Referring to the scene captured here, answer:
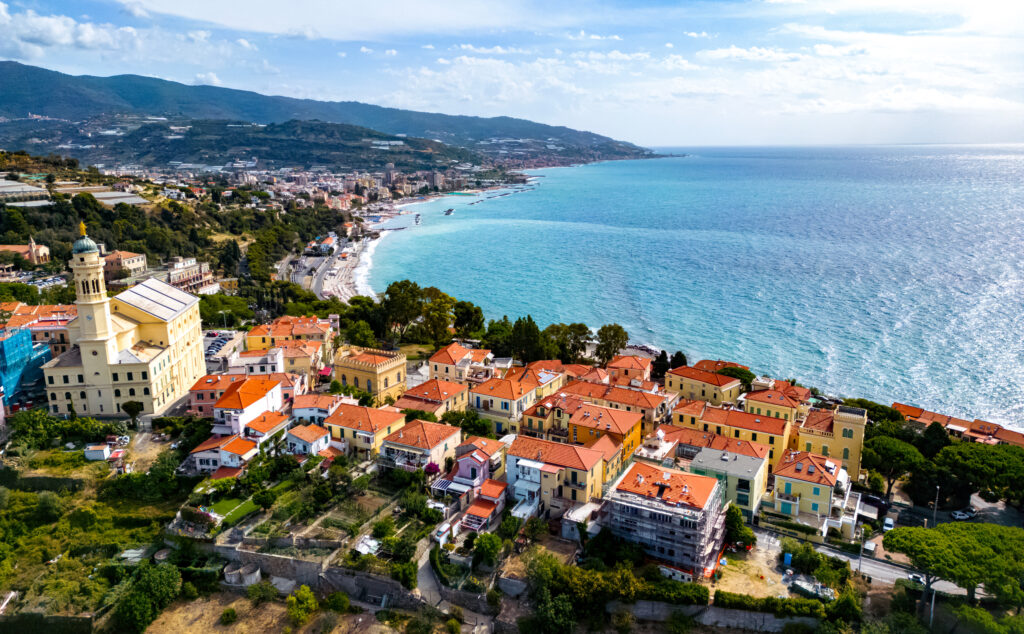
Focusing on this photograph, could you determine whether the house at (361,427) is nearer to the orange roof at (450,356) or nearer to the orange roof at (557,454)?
the orange roof at (557,454)

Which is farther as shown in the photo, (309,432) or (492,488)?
(309,432)

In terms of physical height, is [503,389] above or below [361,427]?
above

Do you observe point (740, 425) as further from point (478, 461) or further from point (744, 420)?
point (478, 461)

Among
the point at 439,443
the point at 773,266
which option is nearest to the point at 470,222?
the point at 773,266

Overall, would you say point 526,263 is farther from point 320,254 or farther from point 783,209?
point 783,209

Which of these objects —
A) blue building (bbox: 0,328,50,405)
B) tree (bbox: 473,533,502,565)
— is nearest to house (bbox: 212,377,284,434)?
blue building (bbox: 0,328,50,405)

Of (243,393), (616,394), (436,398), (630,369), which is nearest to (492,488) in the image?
(436,398)

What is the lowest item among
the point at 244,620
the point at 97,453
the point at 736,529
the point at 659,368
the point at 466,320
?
the point at 244,620

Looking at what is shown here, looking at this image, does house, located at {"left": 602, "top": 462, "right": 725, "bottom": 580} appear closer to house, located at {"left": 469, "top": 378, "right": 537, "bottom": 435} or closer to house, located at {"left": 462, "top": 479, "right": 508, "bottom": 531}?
house, located at {"left": 462, "top": 479, "right": 508, "bottom": 531}
